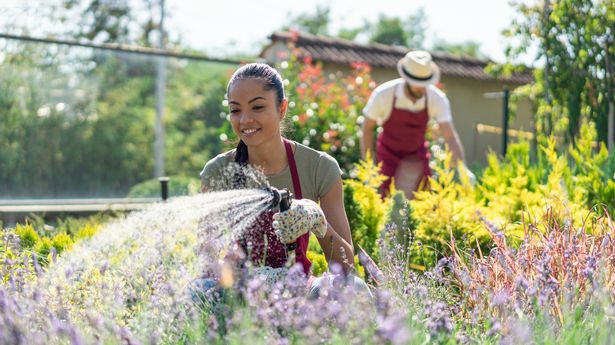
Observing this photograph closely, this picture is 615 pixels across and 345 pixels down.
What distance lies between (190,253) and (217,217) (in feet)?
1.73

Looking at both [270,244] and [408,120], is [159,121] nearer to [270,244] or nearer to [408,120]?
[408,120]

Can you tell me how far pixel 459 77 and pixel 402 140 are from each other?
23.3 ft

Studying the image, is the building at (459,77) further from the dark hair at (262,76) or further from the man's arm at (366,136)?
the dark hair at (262,76)

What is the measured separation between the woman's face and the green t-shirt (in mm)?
208

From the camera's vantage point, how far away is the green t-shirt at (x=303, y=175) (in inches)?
134

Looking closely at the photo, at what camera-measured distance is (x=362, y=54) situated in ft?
39.5

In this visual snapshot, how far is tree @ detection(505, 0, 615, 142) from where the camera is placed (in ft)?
28.3

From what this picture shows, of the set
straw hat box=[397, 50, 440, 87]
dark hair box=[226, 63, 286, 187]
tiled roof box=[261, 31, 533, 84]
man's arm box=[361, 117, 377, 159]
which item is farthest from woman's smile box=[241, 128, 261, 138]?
tiled roof box=[261, 31, 533, 84]

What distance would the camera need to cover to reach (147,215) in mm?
4637

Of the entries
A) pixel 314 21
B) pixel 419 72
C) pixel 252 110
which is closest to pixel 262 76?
pixel 252 110

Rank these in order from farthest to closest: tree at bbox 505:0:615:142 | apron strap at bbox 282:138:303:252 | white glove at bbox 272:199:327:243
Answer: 1. tree at bbox 505:0:615:142
2. apron strap at bbox 282:138:303:252
3. white glove at bbox 272:199:327:243

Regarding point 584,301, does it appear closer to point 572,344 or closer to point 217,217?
point 572,344

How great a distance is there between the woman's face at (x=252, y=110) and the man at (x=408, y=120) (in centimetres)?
302

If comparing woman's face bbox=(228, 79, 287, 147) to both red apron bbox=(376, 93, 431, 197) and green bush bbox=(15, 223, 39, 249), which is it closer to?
green bush bbox=(15, 223, 39, 249)
